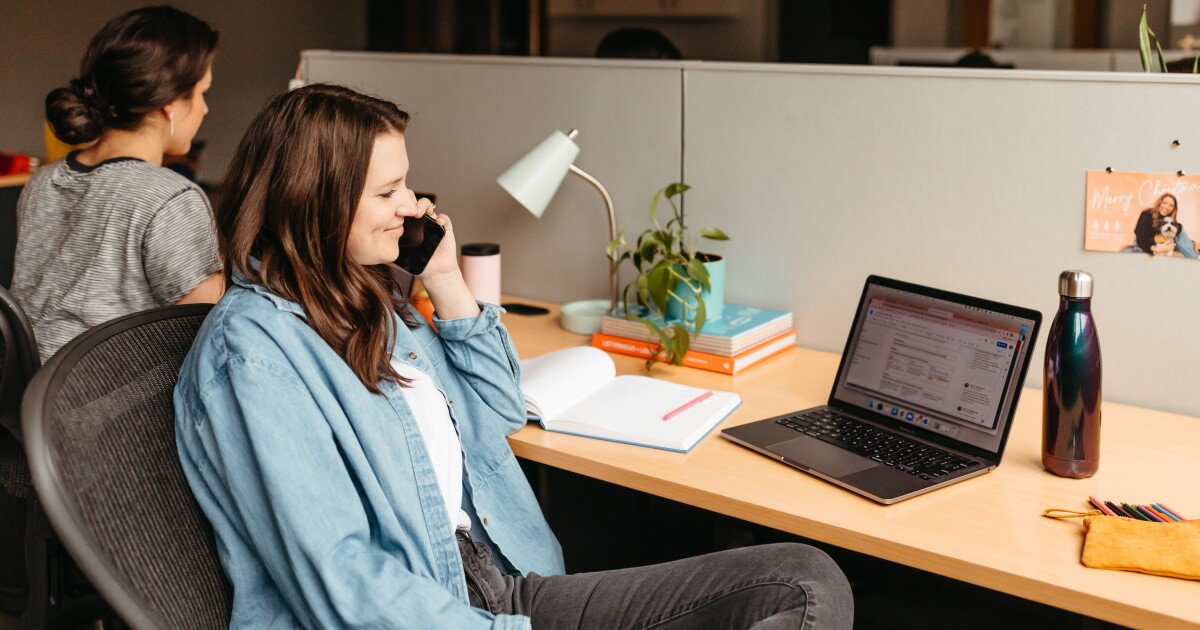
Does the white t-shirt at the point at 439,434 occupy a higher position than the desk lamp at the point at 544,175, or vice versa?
the desk lamp at the point at 544,175

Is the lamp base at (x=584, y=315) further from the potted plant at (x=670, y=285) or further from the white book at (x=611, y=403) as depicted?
the white book at (x=611, y=403)

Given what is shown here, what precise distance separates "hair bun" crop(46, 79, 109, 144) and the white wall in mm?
3505

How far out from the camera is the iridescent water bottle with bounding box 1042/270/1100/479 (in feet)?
4.27

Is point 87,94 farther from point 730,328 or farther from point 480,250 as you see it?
point 730,328

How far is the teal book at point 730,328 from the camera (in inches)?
70.9

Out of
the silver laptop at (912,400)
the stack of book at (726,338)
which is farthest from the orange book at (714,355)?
the silver laptop at (912,400)

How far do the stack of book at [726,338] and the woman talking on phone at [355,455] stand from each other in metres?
0.45

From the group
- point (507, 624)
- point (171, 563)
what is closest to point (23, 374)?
point (171, 563)

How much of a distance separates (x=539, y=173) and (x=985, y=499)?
95cm

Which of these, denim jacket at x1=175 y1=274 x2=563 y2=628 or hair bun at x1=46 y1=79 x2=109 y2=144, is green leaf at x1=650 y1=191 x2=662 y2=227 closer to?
denim jacket at x1=175 y1=274 x2=563 y2=628

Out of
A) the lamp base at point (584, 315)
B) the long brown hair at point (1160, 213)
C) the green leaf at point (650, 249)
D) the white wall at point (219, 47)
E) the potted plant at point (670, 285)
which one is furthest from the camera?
the white wall at point (219, 47)

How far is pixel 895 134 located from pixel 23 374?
138 centimetres

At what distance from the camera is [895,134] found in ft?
5.90

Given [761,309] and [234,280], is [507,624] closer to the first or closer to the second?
[234,280]
